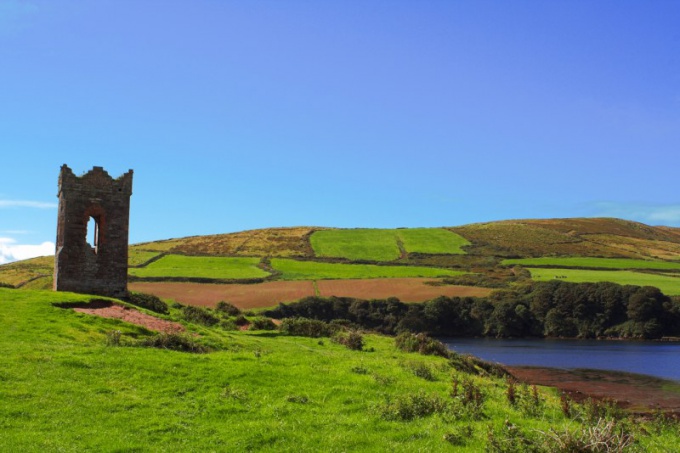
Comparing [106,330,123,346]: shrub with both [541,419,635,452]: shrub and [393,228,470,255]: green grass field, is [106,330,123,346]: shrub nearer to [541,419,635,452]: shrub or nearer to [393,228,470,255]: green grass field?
[541,419,635,452]: shrub

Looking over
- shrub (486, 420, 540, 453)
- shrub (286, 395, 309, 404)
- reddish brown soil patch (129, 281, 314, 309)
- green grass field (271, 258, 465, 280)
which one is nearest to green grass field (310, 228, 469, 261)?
green grass field (271, 258, 465, 280)

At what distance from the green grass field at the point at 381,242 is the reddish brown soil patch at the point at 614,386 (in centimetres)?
6800

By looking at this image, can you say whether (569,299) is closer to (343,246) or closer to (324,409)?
(343,246)

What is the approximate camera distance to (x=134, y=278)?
8350 centimetres

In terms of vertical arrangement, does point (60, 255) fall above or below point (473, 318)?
above

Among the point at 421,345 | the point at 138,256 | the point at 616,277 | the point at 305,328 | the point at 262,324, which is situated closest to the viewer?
the point at 421,345

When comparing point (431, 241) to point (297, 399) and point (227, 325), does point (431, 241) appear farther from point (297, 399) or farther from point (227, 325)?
point (297, 399)

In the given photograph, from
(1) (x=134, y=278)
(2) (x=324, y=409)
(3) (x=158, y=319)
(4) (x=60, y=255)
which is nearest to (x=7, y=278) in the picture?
(1) (x=134, y=278)

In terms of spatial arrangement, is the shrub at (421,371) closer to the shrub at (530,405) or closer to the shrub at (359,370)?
the shrub at (359,370)

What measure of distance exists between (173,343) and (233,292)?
5535 centimetres

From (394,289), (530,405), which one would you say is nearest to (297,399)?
(530,405)

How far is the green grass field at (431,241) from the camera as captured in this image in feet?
405

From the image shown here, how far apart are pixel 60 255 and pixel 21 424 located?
2354 cm

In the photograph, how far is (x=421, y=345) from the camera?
3381cm
